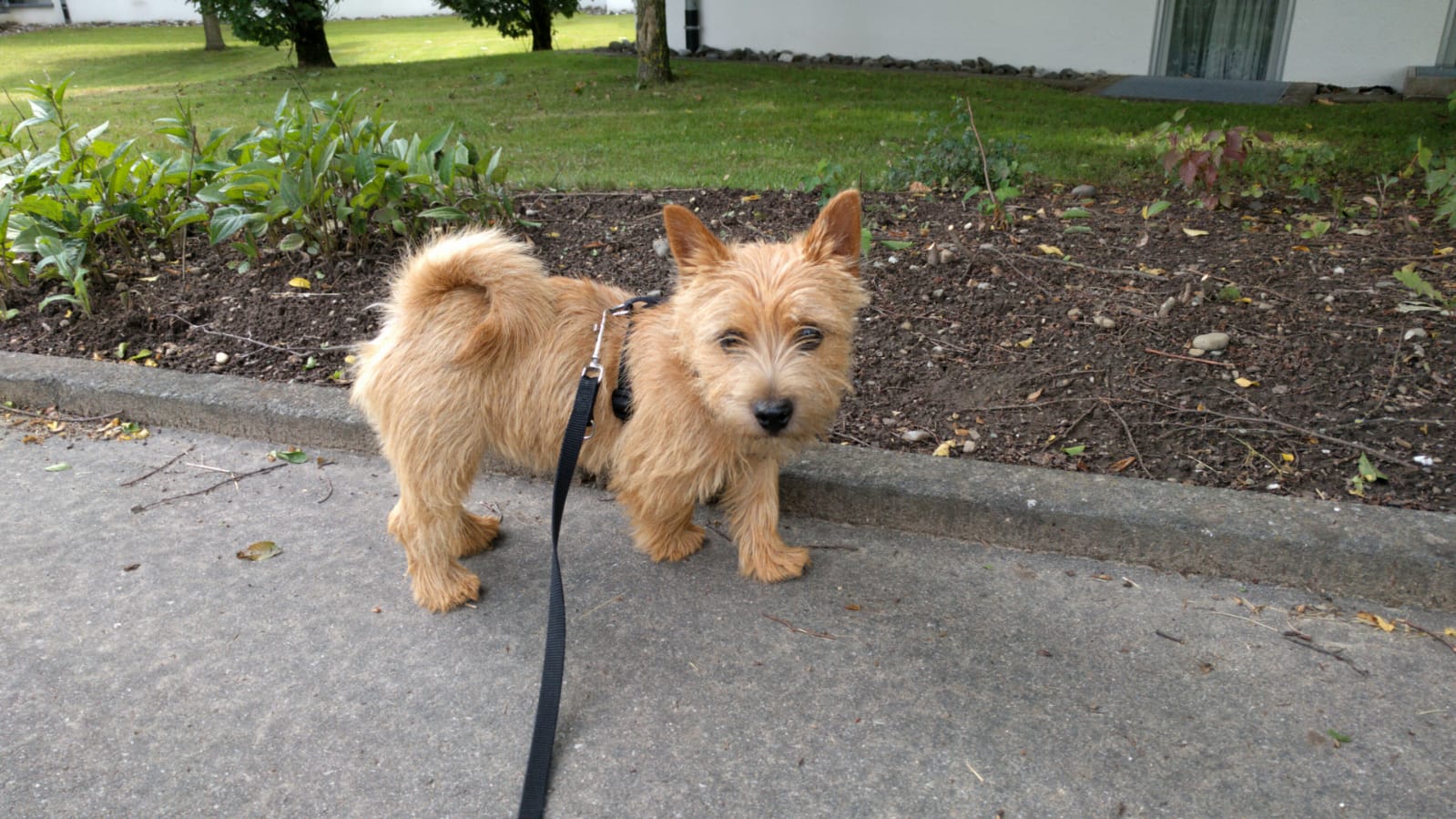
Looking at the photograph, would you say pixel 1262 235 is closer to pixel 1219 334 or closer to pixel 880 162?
pixel 1219 334

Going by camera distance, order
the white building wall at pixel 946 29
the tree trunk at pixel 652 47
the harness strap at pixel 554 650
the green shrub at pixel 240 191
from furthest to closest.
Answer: the white building wall at pixel 946 29 → the tree trunk at pixel 652 47 → the green shrub at pixel 240 191 → the harness strap at pixel 554 650

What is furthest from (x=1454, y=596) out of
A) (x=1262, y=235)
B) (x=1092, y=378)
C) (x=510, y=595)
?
(x=510, y=595)

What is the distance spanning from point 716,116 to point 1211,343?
751cm

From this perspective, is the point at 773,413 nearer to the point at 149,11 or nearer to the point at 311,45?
the point at 311,45

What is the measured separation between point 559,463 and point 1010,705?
1.59 m

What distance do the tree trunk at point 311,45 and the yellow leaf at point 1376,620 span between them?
60.5 feet

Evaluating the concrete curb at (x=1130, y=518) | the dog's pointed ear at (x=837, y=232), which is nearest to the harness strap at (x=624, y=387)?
the dog's pointed ear at (x=837, y=232)

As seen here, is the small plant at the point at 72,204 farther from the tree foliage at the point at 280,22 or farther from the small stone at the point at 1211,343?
the tree foliage at the point at 280,22

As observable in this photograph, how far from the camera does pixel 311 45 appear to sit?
56.8 ft

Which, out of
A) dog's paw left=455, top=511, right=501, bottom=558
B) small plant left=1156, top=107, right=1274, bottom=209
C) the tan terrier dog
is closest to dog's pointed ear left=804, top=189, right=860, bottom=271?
the tan terrier dog

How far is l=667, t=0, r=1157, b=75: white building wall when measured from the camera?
13.8 metres

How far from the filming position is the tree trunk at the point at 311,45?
17000mm

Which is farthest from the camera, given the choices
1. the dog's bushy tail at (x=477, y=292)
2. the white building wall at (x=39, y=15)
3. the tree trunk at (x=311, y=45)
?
the white building wall at (x=39, y=15)

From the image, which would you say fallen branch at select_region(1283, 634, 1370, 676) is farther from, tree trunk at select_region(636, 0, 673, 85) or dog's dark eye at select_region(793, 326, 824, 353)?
tree trunk at select_region(636, 0, 673, 85)
